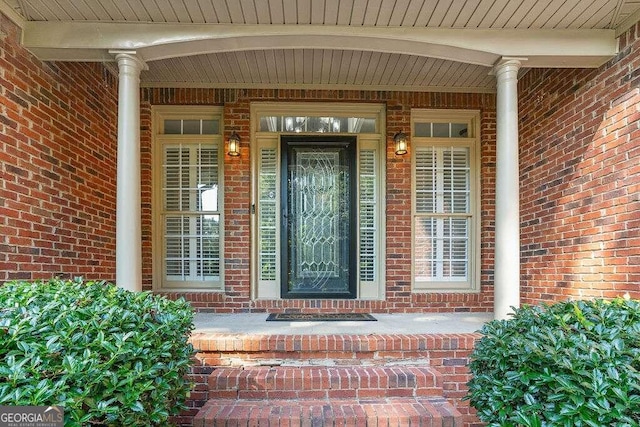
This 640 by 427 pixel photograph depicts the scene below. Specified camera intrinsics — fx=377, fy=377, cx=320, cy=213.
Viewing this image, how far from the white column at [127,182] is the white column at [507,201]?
2.91 meters

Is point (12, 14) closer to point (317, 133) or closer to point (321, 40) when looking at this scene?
point (321, 40)

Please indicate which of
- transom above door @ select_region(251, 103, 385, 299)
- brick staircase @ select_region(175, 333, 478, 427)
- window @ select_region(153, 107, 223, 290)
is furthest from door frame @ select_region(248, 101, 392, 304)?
brick staircase @ select_region(175, 333, 478, 427)

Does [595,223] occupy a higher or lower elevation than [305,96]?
lower

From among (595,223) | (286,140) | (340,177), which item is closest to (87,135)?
(286,140)

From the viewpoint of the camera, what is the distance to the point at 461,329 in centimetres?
327

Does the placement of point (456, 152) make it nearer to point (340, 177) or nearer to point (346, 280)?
point (340, 177)

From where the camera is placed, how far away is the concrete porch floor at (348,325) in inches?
123

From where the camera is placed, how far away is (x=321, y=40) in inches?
118

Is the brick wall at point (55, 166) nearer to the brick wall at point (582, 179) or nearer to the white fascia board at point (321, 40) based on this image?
the white fascia board at point (321, 40)

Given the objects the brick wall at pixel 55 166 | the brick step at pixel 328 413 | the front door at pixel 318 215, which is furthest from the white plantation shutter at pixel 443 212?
the brick wall at pixel 55 166

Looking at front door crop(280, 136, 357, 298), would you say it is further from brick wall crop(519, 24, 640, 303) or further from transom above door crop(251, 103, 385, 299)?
brick wall crop(519, 24, 640, 303)

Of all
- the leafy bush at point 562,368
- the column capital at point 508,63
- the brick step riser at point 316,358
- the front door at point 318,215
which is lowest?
the brick step riser at point 316,358

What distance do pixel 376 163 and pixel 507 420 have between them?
10.4 feet

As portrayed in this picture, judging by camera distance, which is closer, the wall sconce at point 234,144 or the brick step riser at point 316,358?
the brick step riser at point 316,358
